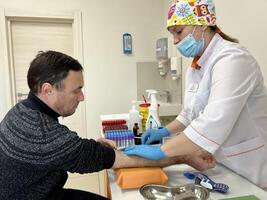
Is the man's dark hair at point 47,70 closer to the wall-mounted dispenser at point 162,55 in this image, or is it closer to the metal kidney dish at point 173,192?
the metal kidney dish at point 173,192

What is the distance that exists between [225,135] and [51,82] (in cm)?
70

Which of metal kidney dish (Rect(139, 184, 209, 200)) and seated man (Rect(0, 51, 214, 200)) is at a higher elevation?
seated man (Rect(0, 51, 214, 200))

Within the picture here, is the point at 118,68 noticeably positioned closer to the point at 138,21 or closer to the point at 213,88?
the point at 138,21

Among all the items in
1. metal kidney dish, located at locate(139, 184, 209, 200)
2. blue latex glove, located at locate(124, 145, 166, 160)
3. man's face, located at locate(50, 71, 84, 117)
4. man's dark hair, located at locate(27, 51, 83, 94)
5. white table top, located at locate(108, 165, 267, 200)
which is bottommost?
white table top, located at locate(108, 165, 267, 200)

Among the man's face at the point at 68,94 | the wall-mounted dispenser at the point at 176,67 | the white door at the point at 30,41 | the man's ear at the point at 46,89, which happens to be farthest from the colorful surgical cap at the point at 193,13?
the white door at the point at 30,41

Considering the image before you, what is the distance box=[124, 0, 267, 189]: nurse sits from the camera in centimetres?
93

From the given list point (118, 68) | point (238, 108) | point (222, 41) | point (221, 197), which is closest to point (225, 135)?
point (238, 108)

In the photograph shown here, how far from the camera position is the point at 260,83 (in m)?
1.02

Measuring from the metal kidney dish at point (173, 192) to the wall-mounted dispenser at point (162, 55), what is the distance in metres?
2.14

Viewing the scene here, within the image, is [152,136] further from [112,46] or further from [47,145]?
[112,46]

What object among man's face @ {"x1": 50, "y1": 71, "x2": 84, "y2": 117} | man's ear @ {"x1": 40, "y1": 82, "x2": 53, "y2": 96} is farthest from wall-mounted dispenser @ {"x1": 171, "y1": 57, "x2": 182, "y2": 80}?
man's ear @ {"x1": 40, "y1": 82, "x2": 53, "y2": 96}

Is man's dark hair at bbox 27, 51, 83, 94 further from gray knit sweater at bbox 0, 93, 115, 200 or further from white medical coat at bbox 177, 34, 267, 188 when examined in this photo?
white medical coat at bbox 177, 34, 267, 188

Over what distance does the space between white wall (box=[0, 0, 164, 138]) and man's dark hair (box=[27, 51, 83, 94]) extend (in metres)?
2.10

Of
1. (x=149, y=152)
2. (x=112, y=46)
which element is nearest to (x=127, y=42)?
(x=112, y=46)
